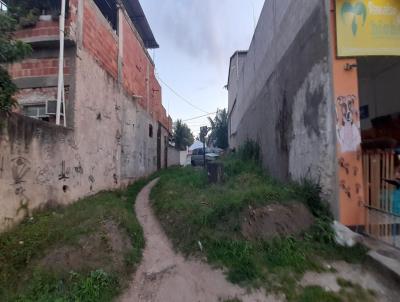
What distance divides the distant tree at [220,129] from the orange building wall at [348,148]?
88.8 ft

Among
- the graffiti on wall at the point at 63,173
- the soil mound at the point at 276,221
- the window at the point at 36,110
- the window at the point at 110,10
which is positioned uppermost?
the window at the point at 110,10

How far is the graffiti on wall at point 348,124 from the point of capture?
475cm

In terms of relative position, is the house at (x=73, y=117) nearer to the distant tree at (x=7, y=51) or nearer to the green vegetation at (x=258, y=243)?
the distant tree at (x=7, y=51)

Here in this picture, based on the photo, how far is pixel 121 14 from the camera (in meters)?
10.9

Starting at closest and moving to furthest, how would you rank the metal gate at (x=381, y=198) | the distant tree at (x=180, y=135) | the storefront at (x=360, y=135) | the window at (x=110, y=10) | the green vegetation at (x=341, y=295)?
the green vegetation at (x=341, y=295) < the metal gate at (x=381, y=198) < the storefront at (x=360, y=135) < the window at (x=110, y=10) < the distant tree at (x=180, y=135)

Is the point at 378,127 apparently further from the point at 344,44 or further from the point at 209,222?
the point at 209,222

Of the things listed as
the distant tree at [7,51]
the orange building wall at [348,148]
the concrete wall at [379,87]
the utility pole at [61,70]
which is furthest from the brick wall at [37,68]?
the concrete wall at [379,87]

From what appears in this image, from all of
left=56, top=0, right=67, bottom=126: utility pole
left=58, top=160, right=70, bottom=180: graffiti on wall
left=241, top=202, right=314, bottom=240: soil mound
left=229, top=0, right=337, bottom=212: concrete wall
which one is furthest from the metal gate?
left=56, top=0, right=67, bottom=126: utility pole

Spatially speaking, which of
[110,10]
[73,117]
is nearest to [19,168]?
[73,117]

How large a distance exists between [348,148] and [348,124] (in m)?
0.40

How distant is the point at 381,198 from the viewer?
4.57 metres

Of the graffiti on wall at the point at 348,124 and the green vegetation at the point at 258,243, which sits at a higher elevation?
the graffiti on wall at the point at 348,124

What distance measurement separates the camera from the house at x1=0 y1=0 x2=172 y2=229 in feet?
16.9

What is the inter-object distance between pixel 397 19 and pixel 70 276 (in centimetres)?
665
